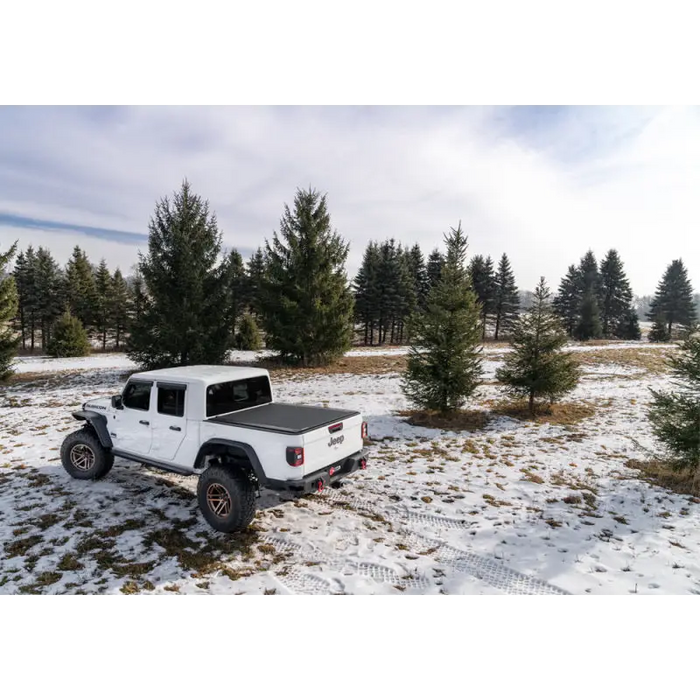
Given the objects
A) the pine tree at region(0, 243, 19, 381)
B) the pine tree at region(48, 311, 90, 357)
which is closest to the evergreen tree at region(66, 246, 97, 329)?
the pine tree at region(48, 311, 90, 357)

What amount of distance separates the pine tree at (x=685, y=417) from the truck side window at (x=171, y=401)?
30.0 ft

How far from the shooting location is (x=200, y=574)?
460cm

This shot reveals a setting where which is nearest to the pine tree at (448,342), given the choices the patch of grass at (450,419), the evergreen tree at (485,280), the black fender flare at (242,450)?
the patch of grass at (450,419)

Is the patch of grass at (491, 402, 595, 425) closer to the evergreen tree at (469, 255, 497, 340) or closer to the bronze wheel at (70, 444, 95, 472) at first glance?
the bronze wheel at (70, 444, 95, 472)

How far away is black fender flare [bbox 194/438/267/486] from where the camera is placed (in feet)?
17.3

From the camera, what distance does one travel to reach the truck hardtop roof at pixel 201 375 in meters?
6.12

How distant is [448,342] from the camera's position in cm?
1177

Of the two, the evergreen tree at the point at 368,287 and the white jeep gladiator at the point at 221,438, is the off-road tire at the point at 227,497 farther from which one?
→ the evergreen tree at the point at 368,287

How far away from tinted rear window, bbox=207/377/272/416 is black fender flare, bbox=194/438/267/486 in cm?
51

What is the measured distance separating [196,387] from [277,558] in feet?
8.92

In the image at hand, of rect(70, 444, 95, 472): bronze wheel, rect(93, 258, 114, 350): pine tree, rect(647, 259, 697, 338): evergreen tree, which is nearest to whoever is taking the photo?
rect(70, 444, 95, 472): bronze wheel

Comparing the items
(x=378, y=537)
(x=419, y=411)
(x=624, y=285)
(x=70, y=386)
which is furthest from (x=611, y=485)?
(x=624, y=285)
